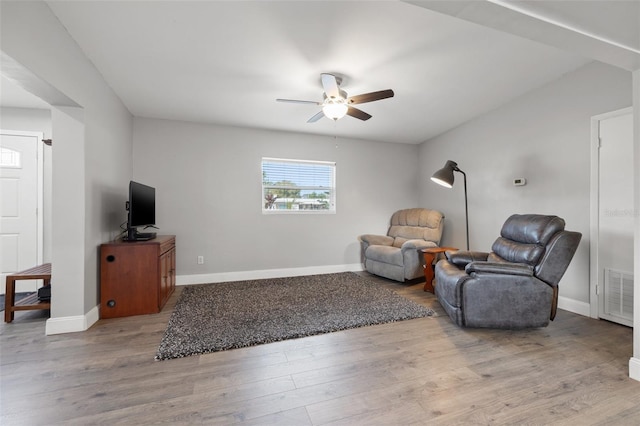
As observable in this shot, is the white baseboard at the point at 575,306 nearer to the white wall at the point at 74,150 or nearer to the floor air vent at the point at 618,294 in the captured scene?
the floor air vent at the point at 618,294

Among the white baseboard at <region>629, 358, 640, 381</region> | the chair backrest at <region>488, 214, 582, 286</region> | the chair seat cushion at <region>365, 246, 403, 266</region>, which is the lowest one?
the white baseboard at <region>629, 358, 640, 381</region>

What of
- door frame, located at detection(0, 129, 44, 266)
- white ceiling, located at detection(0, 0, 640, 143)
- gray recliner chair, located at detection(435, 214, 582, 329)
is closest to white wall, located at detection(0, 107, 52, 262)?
door frame, located at detection(0, 129, 44, 266)

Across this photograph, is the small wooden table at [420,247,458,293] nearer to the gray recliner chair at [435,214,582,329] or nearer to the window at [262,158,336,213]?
the gray recliner chair at [435,214,582,329]

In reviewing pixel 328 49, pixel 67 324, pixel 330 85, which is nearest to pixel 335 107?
pixel 330 85

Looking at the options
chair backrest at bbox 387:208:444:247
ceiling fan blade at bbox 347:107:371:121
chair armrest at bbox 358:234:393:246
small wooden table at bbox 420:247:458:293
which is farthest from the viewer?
chair armrest at bbox 358:234:393:246

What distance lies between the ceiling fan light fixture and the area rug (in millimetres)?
2028

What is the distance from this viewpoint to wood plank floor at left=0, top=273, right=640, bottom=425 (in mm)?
1343

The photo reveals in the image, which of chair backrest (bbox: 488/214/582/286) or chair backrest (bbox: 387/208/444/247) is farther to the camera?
chair backrest (bbox: 387/208/444/247)

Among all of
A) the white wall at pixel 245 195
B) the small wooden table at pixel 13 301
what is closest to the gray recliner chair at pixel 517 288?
the white wall at pixel 245 195

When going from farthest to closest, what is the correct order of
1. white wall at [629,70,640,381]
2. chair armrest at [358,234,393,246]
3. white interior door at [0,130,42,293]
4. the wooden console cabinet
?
chair armrest at [358,234,393,246], white interior door at [0,130,42,293], the wooden console cabinet, white wall at [629,70,640,381]

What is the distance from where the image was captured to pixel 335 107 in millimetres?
2609

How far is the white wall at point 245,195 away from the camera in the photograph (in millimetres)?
3729

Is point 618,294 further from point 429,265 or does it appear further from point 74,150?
point 74,150

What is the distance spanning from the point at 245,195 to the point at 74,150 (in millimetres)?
2059
